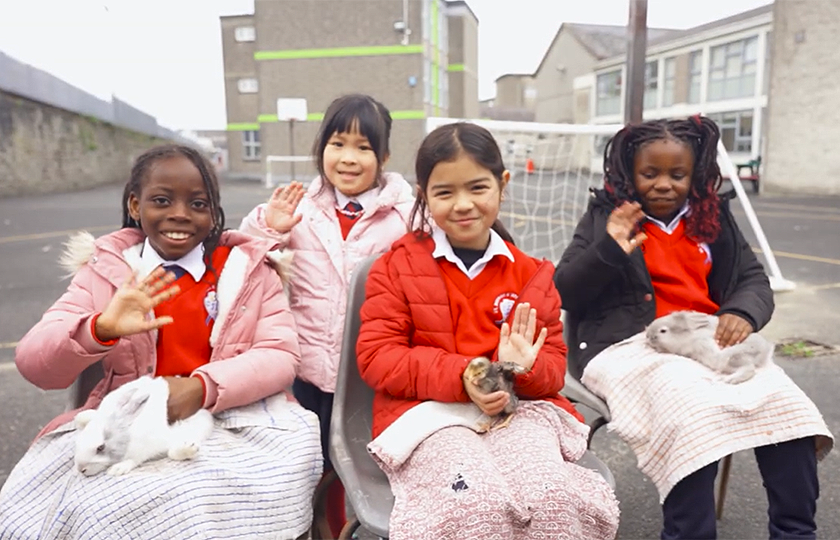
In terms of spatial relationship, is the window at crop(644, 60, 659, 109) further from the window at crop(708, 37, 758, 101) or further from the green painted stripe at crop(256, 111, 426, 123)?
the green painted stripe at crop(256, 111, 426, 123)

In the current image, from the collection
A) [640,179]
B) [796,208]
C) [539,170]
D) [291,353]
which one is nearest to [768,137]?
[796,208]

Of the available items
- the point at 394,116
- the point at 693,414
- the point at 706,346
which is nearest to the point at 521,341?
the point at 693,414

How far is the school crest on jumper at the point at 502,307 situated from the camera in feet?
5.87

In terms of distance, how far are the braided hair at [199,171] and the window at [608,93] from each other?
98.5 feet

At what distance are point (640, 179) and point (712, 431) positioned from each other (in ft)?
3.06

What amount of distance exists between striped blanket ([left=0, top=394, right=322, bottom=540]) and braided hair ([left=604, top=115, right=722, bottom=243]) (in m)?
1.40

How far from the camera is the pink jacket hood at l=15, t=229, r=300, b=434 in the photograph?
1627mm

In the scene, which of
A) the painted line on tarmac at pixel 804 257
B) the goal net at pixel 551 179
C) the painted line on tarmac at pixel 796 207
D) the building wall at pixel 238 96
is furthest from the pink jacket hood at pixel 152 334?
the building wall at pixel 238 96

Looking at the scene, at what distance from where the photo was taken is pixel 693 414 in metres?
1.77

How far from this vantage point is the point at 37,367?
5.35 feet

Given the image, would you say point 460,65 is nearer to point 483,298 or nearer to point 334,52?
point 334,52

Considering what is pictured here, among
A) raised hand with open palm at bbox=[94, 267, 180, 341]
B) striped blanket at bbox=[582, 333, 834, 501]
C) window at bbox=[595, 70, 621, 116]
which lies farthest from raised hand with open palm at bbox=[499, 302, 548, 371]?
window at bbox=[595, 70, 621, 116]

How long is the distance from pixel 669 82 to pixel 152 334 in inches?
1139

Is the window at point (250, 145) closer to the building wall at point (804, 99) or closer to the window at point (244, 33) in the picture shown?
the window at point (244, 33)
